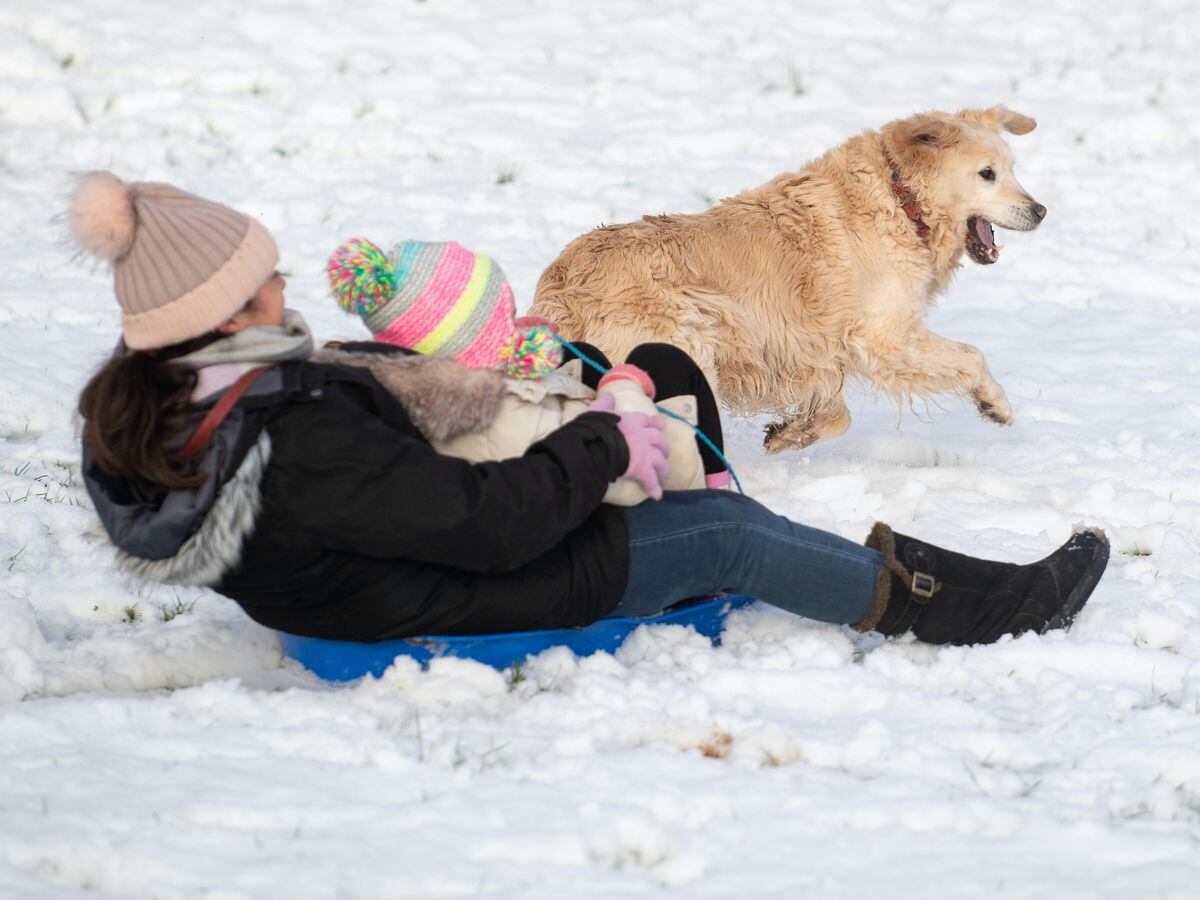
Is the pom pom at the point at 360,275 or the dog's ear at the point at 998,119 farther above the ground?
the dog's ear at the point at 998,119

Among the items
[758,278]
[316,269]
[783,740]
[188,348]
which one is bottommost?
[316,269]

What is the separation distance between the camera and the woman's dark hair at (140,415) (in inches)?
94.3

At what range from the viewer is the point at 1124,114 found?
8820mm

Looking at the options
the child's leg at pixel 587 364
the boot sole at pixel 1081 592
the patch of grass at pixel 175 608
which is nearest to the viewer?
the boot sole at pixel 1081 592

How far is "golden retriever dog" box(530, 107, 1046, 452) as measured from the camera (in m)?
4.60

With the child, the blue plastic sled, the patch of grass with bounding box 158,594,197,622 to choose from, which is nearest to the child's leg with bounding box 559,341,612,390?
the child

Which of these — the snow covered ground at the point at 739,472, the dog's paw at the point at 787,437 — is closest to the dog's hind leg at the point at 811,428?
the dog's paw at the point at 787,437

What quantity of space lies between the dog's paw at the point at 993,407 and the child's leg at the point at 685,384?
179cm

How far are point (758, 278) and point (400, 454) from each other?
7.97 feet

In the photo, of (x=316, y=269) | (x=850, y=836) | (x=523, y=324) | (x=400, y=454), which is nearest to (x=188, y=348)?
(x=400, y=454)

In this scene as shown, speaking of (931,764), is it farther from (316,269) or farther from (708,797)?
(316,269)

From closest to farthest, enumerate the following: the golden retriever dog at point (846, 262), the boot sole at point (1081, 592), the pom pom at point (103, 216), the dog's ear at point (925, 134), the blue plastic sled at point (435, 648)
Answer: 1. the pom pom at point (103, 216)
2. the blue plastic sled at point (435, 648)
3. the boot sole at point (1081, 592)
4. the golden retriever dog at point (846, 262)
5. the dog's ear at point (925, 134)

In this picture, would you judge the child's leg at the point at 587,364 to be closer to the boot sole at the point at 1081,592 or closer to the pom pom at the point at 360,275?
the pom pom at the point at 360,275

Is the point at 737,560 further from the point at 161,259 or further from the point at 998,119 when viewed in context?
the point at 998,119
